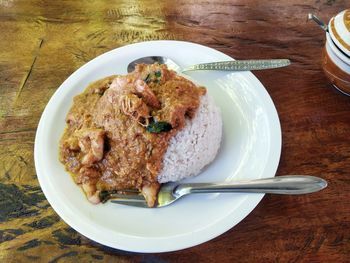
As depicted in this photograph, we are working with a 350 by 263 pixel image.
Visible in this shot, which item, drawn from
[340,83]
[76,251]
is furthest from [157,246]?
[340,83]

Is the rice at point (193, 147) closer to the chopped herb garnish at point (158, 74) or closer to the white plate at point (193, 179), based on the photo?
the white plate at point (193, 179)

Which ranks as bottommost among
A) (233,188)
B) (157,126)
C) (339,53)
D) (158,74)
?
(233,188)

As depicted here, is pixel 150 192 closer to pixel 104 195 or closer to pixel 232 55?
pixel 104 195

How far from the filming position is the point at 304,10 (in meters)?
1.79

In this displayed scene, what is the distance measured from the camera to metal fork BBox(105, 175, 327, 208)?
1.02 meters

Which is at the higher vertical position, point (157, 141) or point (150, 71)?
point (150, 71)

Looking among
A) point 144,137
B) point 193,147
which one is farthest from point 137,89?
point 193,147

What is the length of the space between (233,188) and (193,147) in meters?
0.22

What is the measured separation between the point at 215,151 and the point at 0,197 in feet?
2.55

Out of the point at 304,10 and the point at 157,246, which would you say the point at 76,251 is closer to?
the point at 157,246

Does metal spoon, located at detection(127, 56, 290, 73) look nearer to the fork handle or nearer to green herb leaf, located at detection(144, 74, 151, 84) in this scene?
green herb leaf, located at detection(144, 74, 151, 84)

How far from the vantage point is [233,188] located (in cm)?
108

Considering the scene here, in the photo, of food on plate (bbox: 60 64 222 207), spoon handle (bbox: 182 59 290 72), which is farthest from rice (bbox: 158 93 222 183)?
spoon handle (bbox: 182 59 290 72)

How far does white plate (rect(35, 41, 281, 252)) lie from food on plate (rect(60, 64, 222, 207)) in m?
0.05
